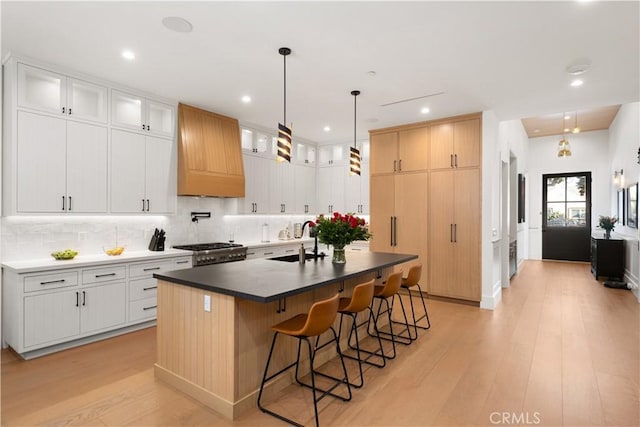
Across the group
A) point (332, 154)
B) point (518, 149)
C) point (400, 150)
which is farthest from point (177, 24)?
point (518, 149)

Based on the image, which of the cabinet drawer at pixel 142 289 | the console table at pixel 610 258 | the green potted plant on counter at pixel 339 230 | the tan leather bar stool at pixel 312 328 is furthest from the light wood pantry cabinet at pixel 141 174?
the console table at pixel 610 258

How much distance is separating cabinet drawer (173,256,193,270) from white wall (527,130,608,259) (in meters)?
9.51

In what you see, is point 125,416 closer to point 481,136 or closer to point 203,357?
point 203,357

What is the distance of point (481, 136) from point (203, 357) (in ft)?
15.6

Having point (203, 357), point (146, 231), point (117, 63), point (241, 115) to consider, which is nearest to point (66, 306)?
point (146, 231)

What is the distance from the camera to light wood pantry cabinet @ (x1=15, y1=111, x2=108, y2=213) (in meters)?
3.51

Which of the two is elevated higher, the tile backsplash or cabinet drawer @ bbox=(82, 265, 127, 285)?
the tile backsplash

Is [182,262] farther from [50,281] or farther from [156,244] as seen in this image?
[50,281]

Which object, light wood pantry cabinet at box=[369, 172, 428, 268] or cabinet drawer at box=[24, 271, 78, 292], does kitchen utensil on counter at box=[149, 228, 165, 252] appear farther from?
light wood pantry cabinet at box=[369, 172, 428, 268]

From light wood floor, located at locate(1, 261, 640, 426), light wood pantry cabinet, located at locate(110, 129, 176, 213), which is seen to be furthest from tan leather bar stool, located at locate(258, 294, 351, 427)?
light wood pantry cabinet, located at locate(110, 129, 176, 213)

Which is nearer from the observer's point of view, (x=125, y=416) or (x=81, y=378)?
(x=125, y=416)

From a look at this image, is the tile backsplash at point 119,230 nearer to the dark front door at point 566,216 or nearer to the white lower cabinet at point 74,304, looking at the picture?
the white lower cabinet at point 74,304

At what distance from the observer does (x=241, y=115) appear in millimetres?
5531

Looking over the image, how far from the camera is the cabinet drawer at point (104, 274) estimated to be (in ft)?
12.2
